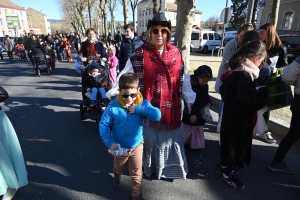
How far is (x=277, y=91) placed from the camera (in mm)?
3234

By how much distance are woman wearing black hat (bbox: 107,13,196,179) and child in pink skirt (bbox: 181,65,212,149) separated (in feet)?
1.59

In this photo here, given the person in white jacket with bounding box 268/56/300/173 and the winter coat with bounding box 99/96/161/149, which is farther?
the person in white jacket with bounding box 268/56/300/173

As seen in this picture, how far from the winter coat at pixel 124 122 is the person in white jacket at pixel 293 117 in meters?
1.74

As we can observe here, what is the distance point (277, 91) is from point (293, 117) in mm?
747

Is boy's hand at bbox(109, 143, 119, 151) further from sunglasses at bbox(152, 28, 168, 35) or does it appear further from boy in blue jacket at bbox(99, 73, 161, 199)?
sunglasses at bbox(152, 28, 168, 35)

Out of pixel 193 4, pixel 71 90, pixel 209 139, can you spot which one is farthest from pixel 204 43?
pixel 209 139

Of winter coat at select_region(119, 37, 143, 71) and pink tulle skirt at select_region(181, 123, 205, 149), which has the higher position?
winter coat at select_region(119, 37, 143, 71)

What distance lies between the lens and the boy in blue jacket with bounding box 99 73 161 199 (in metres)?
1.93

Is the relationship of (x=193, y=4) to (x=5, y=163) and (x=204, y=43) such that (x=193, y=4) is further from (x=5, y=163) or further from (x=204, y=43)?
(x=204, y=43)

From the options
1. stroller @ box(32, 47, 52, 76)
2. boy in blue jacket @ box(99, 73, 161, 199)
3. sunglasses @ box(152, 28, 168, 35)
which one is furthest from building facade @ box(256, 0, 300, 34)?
boy in blue jacket @ box(99, 73, 161, 199)

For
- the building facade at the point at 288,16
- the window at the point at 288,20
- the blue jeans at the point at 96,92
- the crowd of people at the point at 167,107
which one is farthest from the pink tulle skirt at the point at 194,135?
the window at the point at 288,20

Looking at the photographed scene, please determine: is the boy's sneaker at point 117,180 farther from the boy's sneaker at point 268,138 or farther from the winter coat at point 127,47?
the winter coat at point 127,47

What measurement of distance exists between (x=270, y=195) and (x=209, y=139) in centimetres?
139

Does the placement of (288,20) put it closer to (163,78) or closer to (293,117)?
(293,117)
